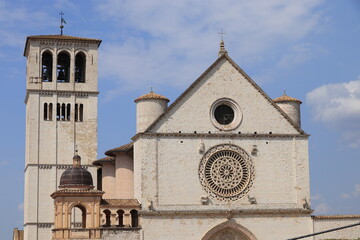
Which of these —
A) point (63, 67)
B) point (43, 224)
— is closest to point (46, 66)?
point (63, 67)

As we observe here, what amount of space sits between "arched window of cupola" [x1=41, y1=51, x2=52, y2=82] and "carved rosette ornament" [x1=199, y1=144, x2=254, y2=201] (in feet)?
52.2

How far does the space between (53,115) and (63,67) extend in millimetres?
4221

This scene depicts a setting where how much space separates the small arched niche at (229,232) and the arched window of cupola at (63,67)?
17.8m

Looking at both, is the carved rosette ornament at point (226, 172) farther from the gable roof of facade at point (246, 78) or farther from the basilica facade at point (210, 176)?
the gable roof of facade at point (246, 78)

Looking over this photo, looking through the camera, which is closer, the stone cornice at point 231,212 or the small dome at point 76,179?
the small dome at point 76,179

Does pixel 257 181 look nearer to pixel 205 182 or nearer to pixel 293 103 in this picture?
pixel 205 182

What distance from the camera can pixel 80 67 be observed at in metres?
50.8

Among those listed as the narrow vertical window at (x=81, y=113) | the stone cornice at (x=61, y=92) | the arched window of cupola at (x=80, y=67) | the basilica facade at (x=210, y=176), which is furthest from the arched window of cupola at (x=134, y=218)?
the arched window of cupola at (x=80, y=67)

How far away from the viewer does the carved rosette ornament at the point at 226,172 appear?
39.0 m

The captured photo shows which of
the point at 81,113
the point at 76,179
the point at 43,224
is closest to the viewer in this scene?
the point at 76,179

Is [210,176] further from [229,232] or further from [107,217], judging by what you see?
[107,217]

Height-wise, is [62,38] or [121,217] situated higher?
[62,38]

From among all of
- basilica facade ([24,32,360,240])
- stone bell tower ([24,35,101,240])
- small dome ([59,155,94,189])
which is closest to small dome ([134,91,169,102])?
basilica facade ([24,32,360,240])

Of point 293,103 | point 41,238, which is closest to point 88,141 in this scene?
point 41,238
